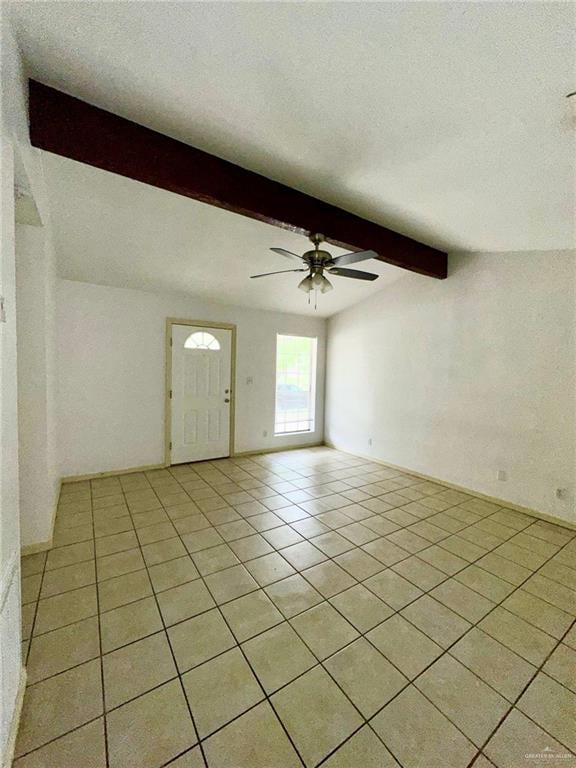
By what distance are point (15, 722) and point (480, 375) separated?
14.0ft

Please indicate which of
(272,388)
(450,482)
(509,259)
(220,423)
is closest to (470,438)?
(450,482)

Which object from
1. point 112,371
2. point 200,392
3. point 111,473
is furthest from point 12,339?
point 200,392

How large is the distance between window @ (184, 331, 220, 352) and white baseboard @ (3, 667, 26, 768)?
361cm

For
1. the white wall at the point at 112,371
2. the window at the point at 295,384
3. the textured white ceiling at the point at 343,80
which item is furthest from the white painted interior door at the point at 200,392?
the textured white ceiling at the point at 343,80

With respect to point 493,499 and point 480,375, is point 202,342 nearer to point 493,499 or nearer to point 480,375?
point 480,375

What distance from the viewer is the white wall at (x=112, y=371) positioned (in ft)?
12.2

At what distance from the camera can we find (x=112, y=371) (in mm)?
3975

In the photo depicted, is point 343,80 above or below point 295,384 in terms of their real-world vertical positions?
above

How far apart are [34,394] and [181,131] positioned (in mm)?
2063

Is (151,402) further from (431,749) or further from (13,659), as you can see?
(431,749)

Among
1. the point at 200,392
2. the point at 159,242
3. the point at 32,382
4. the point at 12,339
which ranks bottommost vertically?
the point at 200,392

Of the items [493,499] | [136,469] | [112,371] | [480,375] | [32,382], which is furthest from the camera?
[136,469]

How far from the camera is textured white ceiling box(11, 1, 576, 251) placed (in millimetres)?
1167

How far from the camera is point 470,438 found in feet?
12.3
